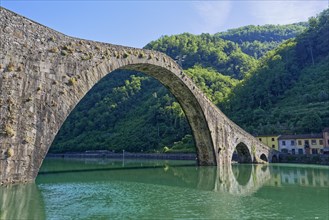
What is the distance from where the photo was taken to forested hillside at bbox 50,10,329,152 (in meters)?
49.1

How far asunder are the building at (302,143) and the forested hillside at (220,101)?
3.91 meters

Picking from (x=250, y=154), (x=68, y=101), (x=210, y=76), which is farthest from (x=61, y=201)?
(x=210, y=76)

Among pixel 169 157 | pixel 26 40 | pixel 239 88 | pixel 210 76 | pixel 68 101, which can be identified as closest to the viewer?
pixel 26 40

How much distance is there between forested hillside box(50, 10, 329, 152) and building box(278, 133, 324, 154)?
391 cm

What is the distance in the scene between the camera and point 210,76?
7125cm

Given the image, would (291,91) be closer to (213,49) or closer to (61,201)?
(213,49)

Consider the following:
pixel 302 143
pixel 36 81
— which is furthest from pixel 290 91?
pixel 36 81

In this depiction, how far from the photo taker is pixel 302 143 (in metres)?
37.2

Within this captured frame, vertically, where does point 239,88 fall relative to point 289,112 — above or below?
above

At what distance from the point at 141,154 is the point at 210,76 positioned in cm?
2954

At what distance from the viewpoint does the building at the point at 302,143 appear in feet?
117

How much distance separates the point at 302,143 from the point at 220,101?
24628 millimetres

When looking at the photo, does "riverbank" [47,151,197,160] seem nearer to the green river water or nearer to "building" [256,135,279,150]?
"building" [256,135,279,150]

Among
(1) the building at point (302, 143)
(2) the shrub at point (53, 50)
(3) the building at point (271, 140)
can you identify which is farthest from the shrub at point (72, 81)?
(3) the building at point (271, 140)
